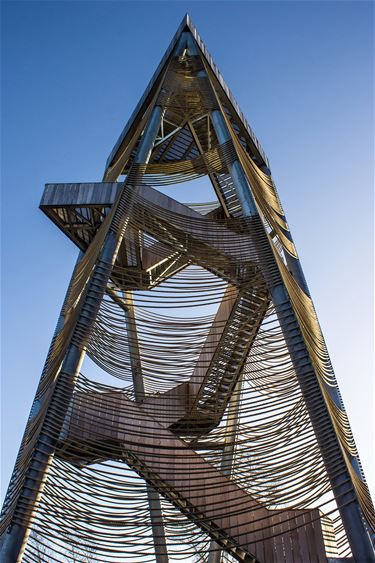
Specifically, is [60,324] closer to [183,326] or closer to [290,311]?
[183,326]

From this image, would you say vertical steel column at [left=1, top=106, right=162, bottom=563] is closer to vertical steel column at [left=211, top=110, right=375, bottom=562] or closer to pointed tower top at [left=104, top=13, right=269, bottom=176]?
vertical steel column at [left=211, top=110, right=375, bottom=562]

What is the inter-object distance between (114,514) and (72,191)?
557 cm

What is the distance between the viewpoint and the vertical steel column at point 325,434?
386 centimetres

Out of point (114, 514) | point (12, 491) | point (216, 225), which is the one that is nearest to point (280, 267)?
point (216, 225)

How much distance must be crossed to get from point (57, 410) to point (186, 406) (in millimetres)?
4001

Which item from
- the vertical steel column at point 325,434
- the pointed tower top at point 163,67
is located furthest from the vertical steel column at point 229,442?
the pointed tower top at point 163,67

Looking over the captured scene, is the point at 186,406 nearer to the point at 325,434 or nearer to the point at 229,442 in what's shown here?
the point at 229,442

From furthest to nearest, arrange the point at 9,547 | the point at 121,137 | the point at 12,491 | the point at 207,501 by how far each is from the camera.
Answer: the point at 121,137 < the point at 207,501 < the point at 12,491 < the point at 9,547

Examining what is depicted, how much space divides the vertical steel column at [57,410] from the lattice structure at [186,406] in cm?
1

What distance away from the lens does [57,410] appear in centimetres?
458

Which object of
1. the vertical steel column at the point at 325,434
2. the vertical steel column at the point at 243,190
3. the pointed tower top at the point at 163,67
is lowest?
the vertical steel column at the point at 325,434

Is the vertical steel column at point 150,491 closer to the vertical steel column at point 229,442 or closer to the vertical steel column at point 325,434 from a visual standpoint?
the vertical steel column at point 229,442

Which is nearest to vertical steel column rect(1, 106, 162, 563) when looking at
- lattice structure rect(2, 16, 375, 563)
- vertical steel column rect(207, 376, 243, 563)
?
lattice structure rect(2, 16, 375, 563)

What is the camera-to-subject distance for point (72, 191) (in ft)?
26.9
